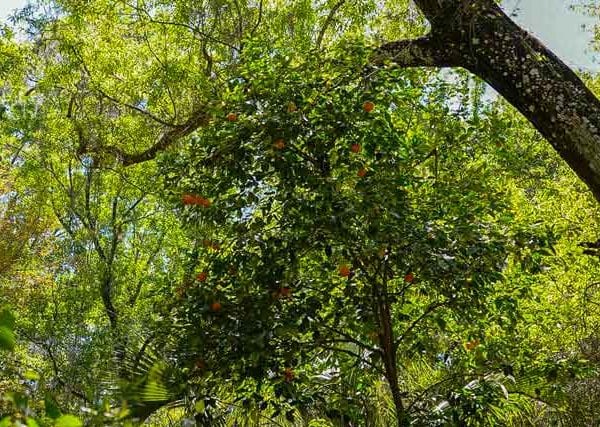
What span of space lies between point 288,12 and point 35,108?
419cm

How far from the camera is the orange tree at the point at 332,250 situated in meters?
2.68

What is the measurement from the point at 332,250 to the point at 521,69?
1.16 metres

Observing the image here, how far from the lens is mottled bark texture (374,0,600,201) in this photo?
266cm

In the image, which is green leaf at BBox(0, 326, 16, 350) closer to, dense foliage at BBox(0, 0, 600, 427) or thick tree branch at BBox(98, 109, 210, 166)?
dense foliage at BBox(0, 0, 600, 427)

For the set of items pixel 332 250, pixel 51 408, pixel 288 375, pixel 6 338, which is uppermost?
pixel 332 250

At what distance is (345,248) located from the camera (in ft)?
9.14

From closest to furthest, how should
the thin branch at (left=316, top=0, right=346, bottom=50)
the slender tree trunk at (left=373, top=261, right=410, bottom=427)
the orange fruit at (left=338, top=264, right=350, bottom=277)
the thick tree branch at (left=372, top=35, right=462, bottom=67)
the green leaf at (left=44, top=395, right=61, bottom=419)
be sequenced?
1. the green leaf at (left=44, top=395, right=61, bottom=419)
2. the orange fruit at (left=338, top=264, right=350, bottom=277)
3. the slender tree trunk at (left=373, top=261, right=410, bottom=427)
4. the thick tree branch at (left=372, top=35, right=462, bottom=67)
5. the thin branch at (left=316, top=0, right=346, bottom=50)

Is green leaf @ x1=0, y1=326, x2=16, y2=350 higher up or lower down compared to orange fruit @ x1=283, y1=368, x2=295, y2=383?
lower down

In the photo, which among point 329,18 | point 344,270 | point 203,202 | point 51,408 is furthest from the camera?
point 329,18

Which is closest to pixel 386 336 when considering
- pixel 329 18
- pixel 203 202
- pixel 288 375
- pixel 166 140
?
pixel 288 375

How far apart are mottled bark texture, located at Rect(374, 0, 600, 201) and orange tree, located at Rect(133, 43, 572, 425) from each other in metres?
0.29

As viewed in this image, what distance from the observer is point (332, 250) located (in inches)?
113

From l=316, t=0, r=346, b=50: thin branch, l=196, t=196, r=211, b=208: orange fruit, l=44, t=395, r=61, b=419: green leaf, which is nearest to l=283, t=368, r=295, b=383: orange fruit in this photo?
l=196, t=196, r=211, b=208: orange fruit

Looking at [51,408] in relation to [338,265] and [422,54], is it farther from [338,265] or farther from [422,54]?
[422,54]
